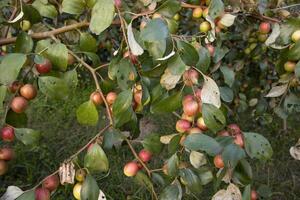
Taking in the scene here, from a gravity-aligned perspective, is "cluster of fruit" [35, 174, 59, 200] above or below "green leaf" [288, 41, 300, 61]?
below

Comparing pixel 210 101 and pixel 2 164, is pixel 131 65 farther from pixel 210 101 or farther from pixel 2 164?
pixel 2 164

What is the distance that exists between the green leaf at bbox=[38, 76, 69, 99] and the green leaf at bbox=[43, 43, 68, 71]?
0.04 metres

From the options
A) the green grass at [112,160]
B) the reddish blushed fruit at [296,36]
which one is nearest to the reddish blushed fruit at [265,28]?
the reddish blushed fruit at [296,36]

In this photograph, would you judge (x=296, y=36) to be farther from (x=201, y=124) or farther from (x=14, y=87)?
(x=14, y=87)

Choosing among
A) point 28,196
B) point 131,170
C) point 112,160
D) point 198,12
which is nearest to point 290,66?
point 198,12

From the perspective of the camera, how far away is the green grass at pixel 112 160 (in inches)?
94.0

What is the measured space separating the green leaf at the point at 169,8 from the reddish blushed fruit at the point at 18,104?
1.00ft

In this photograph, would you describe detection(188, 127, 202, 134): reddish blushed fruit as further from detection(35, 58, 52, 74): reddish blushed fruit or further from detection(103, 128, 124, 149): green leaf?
detection(35, 58, 52, 74): reddish blushed fruit

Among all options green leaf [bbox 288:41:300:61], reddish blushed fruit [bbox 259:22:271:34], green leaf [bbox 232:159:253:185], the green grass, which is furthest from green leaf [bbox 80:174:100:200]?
the green grass

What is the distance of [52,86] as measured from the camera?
0.81 m

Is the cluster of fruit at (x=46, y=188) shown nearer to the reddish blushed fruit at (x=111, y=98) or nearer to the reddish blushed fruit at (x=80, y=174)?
the reddish blushed fruit at (x=80, y=174)

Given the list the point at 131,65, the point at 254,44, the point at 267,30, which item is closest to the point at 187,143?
the point at 131,65

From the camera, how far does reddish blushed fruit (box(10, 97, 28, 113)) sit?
83 centimetres

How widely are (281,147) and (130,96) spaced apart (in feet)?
7.19
